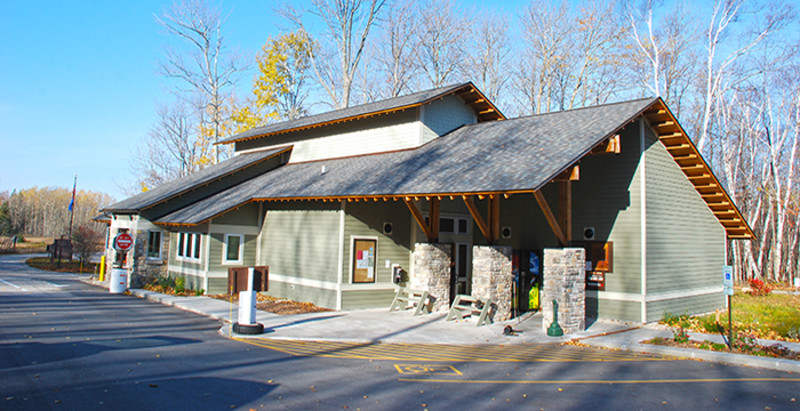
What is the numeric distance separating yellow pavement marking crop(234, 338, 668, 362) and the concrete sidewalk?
1.26ft

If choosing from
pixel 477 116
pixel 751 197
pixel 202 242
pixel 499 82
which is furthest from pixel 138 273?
pixel 751 197

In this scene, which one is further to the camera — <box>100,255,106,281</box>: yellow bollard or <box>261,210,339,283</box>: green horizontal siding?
<box>100,255,106,281</box>: yellow bollard

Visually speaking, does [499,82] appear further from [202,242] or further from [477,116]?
[202,242]

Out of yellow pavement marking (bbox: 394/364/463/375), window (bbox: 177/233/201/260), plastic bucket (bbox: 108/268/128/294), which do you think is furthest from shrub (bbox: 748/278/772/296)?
plastic bucket (bbox: 108/268/128/294)

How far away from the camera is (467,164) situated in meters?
14.5

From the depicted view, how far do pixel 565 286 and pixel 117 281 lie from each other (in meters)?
17.2

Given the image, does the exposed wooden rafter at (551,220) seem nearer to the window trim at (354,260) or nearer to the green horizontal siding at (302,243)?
the window trim at (354,260)

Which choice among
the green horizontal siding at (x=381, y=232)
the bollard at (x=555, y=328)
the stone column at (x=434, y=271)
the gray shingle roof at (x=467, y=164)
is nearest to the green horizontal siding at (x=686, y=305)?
the bollard at (x=555, y=328)

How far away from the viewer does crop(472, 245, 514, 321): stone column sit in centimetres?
1415

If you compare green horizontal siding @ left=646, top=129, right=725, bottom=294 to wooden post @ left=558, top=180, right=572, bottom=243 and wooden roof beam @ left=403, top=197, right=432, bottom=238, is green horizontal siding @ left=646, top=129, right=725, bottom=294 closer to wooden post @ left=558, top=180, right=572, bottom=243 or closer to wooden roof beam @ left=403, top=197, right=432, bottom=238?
wooden post @ left=558, top=180, right=572, bottom=243

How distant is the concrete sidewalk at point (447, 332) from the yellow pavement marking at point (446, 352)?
0.39m

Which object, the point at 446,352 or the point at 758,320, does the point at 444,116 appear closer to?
the point at 446,352

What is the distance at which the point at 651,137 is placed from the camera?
51.2 feet

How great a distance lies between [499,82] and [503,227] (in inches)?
949
